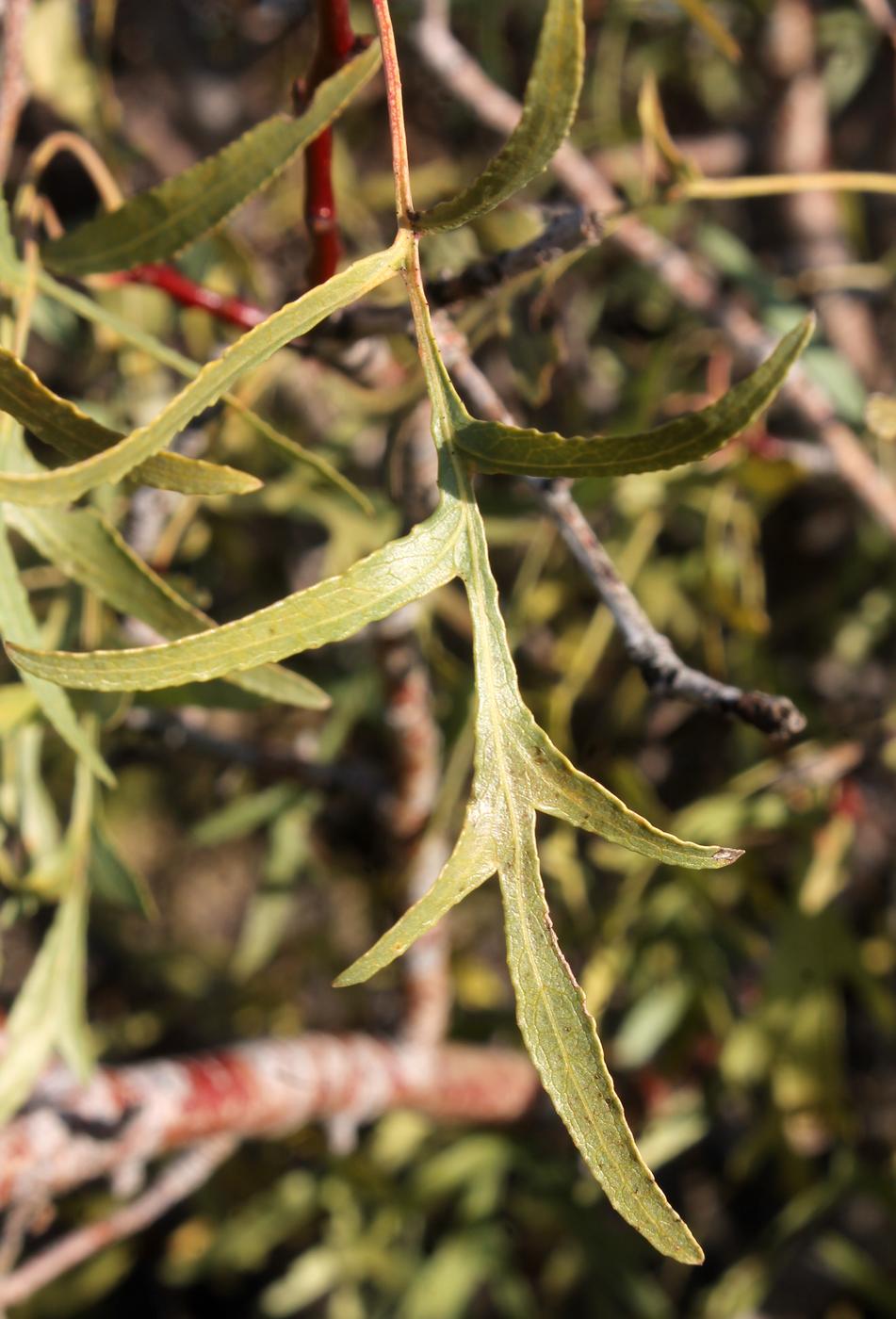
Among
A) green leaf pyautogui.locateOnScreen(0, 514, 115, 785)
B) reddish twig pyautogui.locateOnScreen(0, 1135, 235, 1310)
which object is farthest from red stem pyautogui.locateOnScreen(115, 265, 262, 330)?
reddish twig pyautogui.locateOnScreen(0, 1135, 235, 1310)

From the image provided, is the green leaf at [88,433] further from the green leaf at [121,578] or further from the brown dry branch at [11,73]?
the brown dry branch at [11,73]

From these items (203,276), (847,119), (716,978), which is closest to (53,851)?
(203,276)

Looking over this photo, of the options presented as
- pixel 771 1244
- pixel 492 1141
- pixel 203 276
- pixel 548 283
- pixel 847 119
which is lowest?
pixel 771 1244

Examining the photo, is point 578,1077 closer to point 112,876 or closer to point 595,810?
point 595,810

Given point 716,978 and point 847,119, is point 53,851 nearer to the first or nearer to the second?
point 716,978

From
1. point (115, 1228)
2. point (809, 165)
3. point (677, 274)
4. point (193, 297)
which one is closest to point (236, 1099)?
point (115, 1228)

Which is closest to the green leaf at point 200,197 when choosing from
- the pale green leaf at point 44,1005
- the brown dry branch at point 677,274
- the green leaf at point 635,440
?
the green leaf at point 635,440
